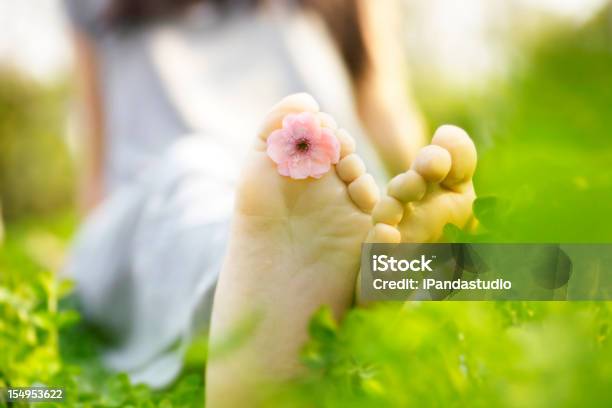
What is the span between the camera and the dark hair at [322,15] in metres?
1.45

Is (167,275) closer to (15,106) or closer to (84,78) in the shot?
(84,78)

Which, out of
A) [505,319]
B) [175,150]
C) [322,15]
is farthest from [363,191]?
[322,15]

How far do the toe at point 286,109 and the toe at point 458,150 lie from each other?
0.11 m

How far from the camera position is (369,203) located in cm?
60

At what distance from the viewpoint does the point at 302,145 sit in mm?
579

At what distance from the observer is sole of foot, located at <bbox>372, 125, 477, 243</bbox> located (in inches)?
21.9

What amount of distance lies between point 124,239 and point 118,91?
54 centimetres

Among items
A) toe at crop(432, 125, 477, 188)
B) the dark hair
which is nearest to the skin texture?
toe at crop(432, 125, 477, 188)

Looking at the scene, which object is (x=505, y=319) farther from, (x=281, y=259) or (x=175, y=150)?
(x=175, y=150)

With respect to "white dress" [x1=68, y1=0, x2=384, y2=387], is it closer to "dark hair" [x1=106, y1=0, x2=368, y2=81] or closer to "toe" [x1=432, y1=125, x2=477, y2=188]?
"dark hair" [x1=106, y1=0, x2=368, y2=81]

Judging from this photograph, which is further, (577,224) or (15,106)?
(15,106)

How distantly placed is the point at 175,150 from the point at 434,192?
0.55 metres

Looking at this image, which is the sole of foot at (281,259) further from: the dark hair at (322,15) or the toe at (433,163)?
the dark hair at (322,15)

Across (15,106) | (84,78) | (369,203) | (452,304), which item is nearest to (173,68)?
(84,78)
